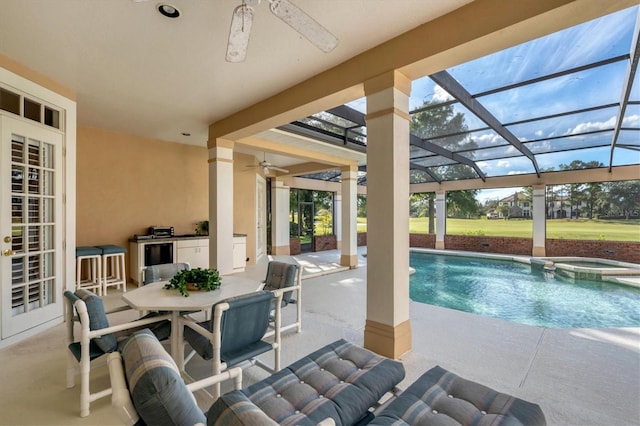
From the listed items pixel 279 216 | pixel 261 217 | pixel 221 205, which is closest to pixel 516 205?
pixel 279 216

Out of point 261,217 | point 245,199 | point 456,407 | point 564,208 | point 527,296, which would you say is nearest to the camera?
point 456,407

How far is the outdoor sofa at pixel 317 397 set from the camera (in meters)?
0.94

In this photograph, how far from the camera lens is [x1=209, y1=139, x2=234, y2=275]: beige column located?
16.2ft

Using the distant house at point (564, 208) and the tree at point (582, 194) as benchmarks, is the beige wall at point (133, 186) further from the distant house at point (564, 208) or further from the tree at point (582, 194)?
the tree at point (582, 194)

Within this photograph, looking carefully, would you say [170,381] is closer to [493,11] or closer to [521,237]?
[493,11]

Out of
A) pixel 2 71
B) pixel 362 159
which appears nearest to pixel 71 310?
pixel 2 71

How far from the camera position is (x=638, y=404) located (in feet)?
6.53

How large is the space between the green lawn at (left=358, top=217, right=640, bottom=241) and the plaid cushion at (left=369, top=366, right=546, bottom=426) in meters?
11.0

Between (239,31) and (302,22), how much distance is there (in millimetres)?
414

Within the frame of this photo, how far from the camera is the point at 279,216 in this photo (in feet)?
32.6

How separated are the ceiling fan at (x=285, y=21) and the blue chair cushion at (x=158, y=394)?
1.79 m

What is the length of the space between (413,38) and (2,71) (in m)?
4.15

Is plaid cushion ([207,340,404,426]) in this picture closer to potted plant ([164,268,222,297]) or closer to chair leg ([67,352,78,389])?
potted plant ([164,268,222,297])

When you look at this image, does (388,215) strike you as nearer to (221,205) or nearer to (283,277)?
(283,277)
